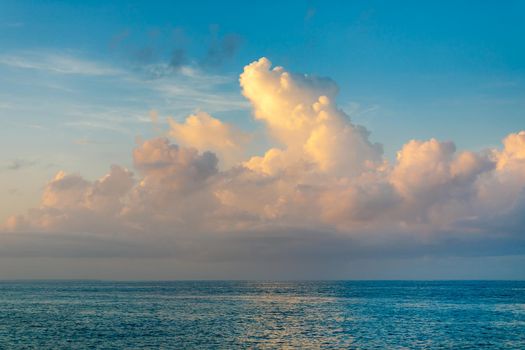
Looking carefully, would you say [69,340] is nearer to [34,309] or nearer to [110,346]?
[110,346]

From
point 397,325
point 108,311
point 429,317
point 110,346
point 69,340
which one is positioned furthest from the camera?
point 108,311

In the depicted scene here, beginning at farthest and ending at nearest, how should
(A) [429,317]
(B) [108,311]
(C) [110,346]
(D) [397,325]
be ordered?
(B) [108,311]
(A) [429,317]
(D) [397,325]
(C) [110,346]

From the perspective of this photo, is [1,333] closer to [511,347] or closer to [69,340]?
[69,340]

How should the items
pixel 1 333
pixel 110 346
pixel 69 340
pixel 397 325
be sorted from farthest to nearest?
pixel 397 325 < pixel 1 333 < pixel 69 340 < pixel 110 346

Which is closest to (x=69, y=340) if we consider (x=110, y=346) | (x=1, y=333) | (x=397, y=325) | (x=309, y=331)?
(x=110, y=346)

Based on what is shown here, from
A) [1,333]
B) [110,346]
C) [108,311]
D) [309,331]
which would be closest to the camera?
[110,346]

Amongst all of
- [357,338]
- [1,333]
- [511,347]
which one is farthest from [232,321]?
[511,347]

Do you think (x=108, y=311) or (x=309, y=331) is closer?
(x=309, y=331)

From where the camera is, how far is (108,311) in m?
115

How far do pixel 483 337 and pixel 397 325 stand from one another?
16.1 metres

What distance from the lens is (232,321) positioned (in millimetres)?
95938

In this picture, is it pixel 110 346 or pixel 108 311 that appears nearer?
pixel 110 346

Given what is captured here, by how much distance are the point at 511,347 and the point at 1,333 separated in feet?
234

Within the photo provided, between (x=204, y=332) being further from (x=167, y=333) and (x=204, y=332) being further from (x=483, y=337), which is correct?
(x=483, y=337)
